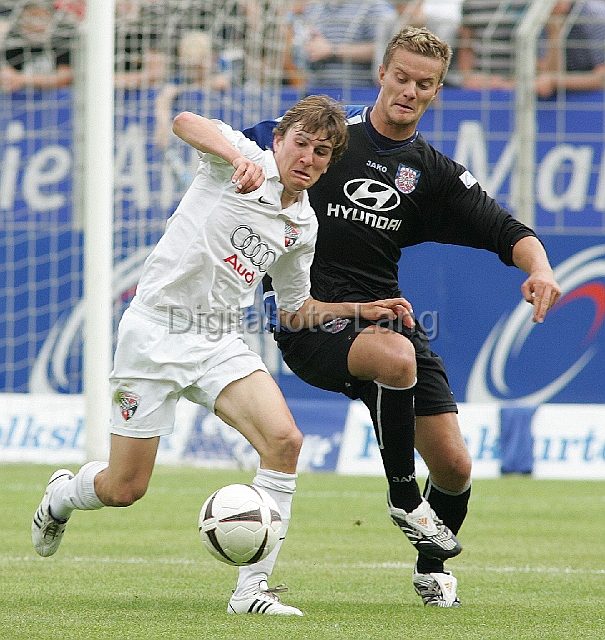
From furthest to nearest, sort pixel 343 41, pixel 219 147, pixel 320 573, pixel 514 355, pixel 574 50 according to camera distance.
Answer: pixel 343 41 → pixel 574 50 → pixel 514 355 → pixel 320 573 → pixel 219 147

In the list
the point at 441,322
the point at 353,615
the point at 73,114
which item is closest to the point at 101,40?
the point at 73,114

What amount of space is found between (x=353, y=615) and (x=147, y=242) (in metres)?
7.48

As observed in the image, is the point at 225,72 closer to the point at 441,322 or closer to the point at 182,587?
the point at 441,322

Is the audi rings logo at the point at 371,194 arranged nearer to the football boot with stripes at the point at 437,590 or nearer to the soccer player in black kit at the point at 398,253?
the soccer player in black kit at the point at 398,253

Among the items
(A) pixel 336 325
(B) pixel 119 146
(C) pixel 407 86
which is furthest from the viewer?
(B) pixel 119 146

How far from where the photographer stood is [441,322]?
11.6m

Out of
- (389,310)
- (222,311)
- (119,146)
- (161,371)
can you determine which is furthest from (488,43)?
(161,371)

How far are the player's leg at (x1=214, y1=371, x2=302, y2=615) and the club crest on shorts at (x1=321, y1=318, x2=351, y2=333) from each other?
0.51 meters

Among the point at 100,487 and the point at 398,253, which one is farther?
the point at 398,253

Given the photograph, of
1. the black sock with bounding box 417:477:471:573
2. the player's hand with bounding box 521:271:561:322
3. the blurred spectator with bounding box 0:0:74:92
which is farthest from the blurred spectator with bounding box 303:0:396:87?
the player's hand with bounding box 521:271:561:322

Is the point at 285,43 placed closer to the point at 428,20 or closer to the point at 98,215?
the point at 428,20

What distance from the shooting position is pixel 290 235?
16.5 ft

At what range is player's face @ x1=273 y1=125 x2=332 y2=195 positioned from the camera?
4809 millimetres

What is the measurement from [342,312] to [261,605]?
4.54 feet
